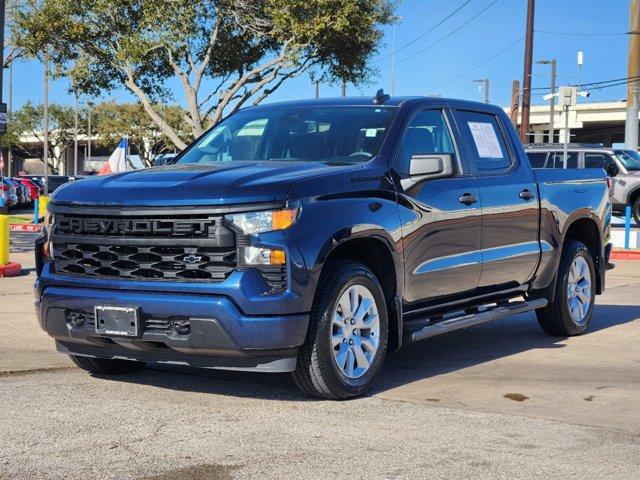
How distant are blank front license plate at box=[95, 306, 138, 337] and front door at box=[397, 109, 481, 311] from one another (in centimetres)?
184

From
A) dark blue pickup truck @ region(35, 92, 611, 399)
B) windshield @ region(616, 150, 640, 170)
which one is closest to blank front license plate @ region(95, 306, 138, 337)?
dark blue pickup truck @ region(35, 92, 611, 399)

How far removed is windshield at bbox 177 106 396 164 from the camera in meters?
6.93

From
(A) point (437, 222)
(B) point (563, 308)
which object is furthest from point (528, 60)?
(A) point (437, 222)

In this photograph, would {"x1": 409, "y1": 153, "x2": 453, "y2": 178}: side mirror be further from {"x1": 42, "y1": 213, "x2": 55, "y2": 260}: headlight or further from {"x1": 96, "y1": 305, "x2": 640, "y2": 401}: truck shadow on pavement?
{"x1": 42, "y1": 213, "x2": 55, "y2": 260}: headlight

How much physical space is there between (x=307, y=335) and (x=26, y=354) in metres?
2.83

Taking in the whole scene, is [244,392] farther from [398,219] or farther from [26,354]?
[26,354]

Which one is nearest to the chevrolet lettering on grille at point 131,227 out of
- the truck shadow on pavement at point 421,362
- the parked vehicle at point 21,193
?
the truck shadow on pavement at point 421,362

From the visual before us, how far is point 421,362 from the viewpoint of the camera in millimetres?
7738

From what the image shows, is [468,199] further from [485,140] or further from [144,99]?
[144,99]

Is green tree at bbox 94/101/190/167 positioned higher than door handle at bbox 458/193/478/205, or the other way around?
green tree at bbox 94/101/190/167

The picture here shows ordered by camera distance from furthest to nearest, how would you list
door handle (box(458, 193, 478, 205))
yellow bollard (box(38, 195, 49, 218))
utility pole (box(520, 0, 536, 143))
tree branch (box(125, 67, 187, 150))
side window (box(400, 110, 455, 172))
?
utility pole (box(520, 0, 536, 143)), tree branch (box(125, 67, 187, 150)), yellow bollard (box(38, 195, 49, 218)), door handle (box(458, 193, 478, 205)), side window (box(400, 110, 455, 172))

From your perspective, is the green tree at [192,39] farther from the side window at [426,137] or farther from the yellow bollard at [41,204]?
the side window at [426,137]

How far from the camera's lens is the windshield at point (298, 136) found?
273 inches

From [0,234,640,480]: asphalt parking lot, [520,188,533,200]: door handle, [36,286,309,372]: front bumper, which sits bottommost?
[0,234,640,480]: asphalt parking lot
